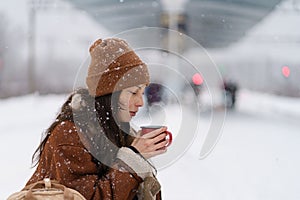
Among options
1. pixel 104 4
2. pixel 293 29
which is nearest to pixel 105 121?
pixel 104 4

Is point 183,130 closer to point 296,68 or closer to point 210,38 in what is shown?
point 296,68

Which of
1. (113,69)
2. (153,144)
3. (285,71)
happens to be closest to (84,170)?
(153,144)

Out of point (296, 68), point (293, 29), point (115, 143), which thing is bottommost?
point (115, 143)

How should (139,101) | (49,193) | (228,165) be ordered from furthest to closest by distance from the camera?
(228,165) → (139,101) → (49,193)

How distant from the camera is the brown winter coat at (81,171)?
70.7 inches

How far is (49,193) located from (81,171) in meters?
0.17

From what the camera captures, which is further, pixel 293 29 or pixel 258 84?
pixel 258 84

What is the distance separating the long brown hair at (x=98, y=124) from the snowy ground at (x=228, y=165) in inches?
17.8

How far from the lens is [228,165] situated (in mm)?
7359

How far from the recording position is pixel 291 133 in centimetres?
1136

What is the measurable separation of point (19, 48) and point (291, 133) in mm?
11894

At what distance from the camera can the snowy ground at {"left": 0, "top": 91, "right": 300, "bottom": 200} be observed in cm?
571

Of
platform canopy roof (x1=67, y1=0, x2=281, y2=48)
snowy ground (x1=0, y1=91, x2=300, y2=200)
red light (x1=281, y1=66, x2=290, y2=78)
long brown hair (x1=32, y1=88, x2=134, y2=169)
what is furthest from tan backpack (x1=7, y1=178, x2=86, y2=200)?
red light (x1=281, y1=66, x2=290, y2=78)

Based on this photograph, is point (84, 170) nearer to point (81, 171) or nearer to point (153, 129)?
point (81, 171)
